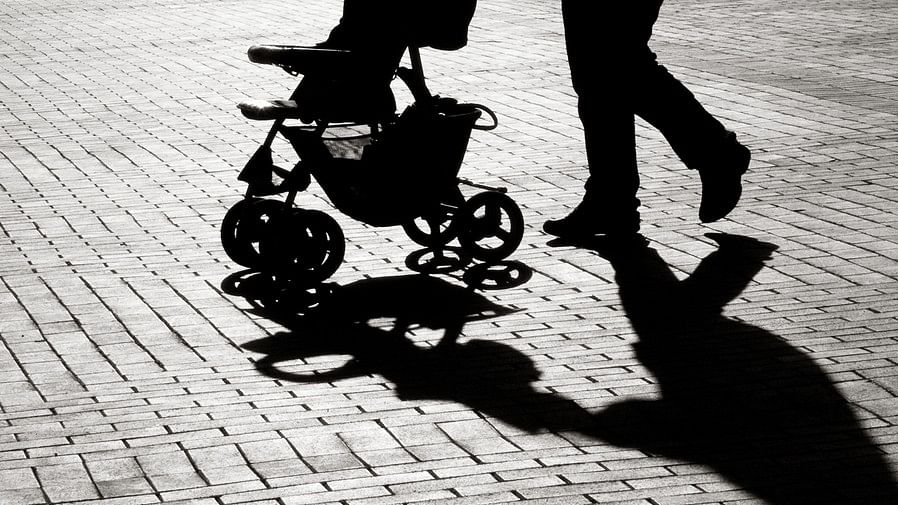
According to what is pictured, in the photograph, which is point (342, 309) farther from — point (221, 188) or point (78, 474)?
point (221, 188)

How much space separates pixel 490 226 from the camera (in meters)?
6.30

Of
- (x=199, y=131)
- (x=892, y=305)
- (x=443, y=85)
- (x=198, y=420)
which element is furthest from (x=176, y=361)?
(x=443, y=85)

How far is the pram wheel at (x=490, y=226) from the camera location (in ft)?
20.6

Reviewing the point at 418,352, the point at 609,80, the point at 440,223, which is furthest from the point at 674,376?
the point at 609,80

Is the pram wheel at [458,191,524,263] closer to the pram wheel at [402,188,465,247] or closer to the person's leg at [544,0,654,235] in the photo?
the pram wheel at [402,188,465,247]

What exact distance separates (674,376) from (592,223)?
2.05 m

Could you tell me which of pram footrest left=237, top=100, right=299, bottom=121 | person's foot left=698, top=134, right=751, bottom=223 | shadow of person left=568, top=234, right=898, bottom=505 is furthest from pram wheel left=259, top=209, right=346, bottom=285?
person's foot left=698, top=134, right=751, bottom=223

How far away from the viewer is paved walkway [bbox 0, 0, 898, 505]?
4.16 metres

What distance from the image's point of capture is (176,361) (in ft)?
17.2

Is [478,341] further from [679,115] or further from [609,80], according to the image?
[679,115]

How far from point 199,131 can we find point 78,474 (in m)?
5.77

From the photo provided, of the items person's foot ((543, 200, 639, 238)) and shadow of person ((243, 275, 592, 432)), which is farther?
person's foot ((543, 200, 639, 238))

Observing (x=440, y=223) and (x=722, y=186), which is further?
(x=722, y=186)

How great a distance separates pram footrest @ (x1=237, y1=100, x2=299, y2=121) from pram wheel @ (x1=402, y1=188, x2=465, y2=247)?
0.77 meters
